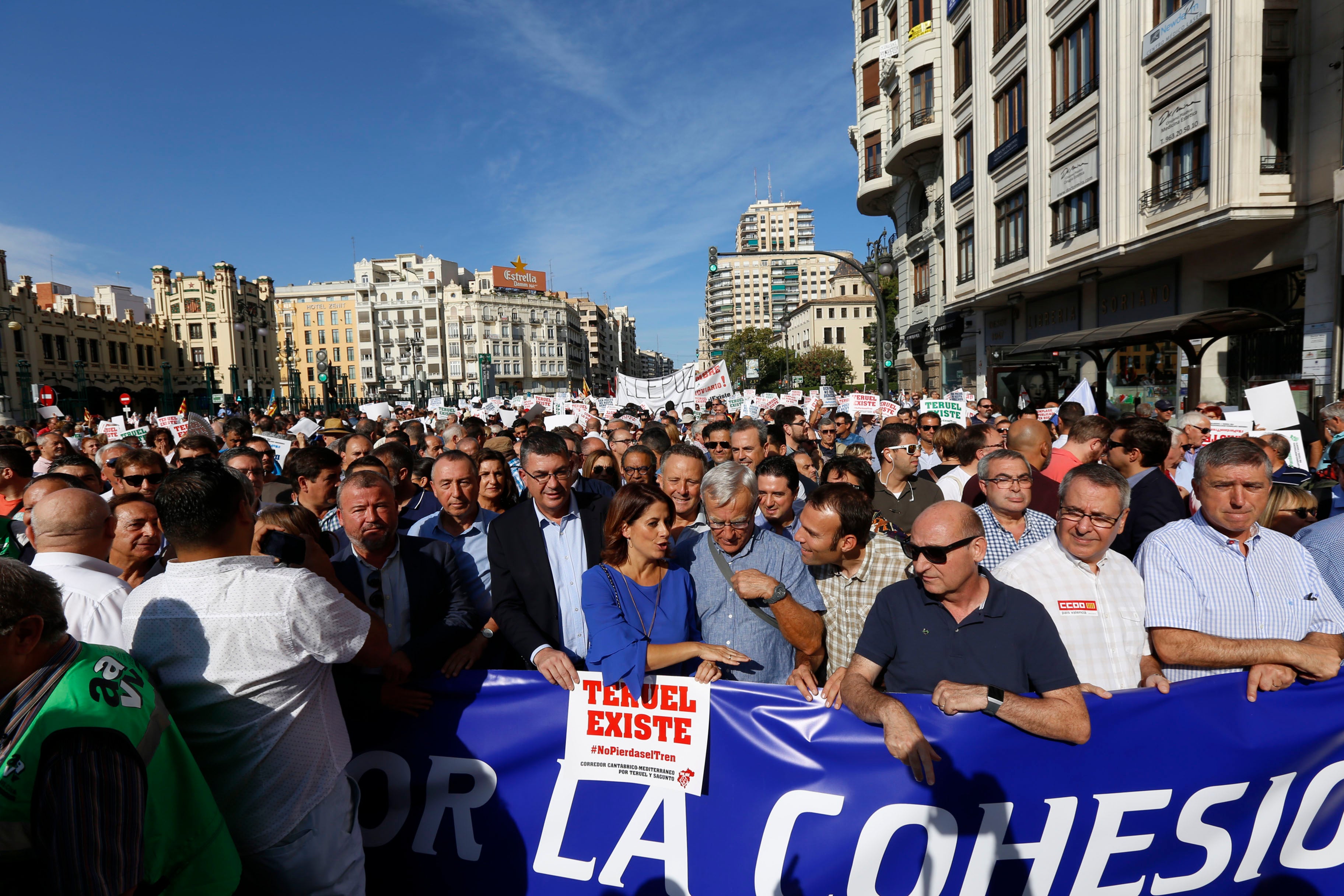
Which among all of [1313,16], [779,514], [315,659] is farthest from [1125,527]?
[1313,16]

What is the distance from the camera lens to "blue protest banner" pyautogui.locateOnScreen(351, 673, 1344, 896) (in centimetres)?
281

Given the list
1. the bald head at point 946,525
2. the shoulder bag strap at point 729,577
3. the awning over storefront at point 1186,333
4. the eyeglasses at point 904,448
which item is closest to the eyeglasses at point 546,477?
the shoulder bag strap at point 729,577

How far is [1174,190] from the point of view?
16438mm

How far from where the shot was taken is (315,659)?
2.36 metres

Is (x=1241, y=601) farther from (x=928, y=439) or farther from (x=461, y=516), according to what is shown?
(x=928, y=439)

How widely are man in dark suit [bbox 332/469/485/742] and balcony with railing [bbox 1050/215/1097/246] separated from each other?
21441 millimetres

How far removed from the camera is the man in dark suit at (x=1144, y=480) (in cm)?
473

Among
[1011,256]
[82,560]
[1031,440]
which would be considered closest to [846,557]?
[1031,440]

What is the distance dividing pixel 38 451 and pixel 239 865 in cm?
1067

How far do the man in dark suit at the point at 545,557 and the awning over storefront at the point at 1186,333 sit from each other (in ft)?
47.4

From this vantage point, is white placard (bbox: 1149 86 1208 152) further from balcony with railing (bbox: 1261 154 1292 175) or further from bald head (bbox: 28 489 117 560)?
bald head (bbox: 28 489 117 560)

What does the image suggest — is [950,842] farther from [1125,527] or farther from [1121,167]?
[1121,167]

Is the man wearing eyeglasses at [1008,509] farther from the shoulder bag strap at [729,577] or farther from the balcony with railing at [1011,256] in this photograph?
the balcony with railing at [1011,256]

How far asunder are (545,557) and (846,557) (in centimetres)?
158
